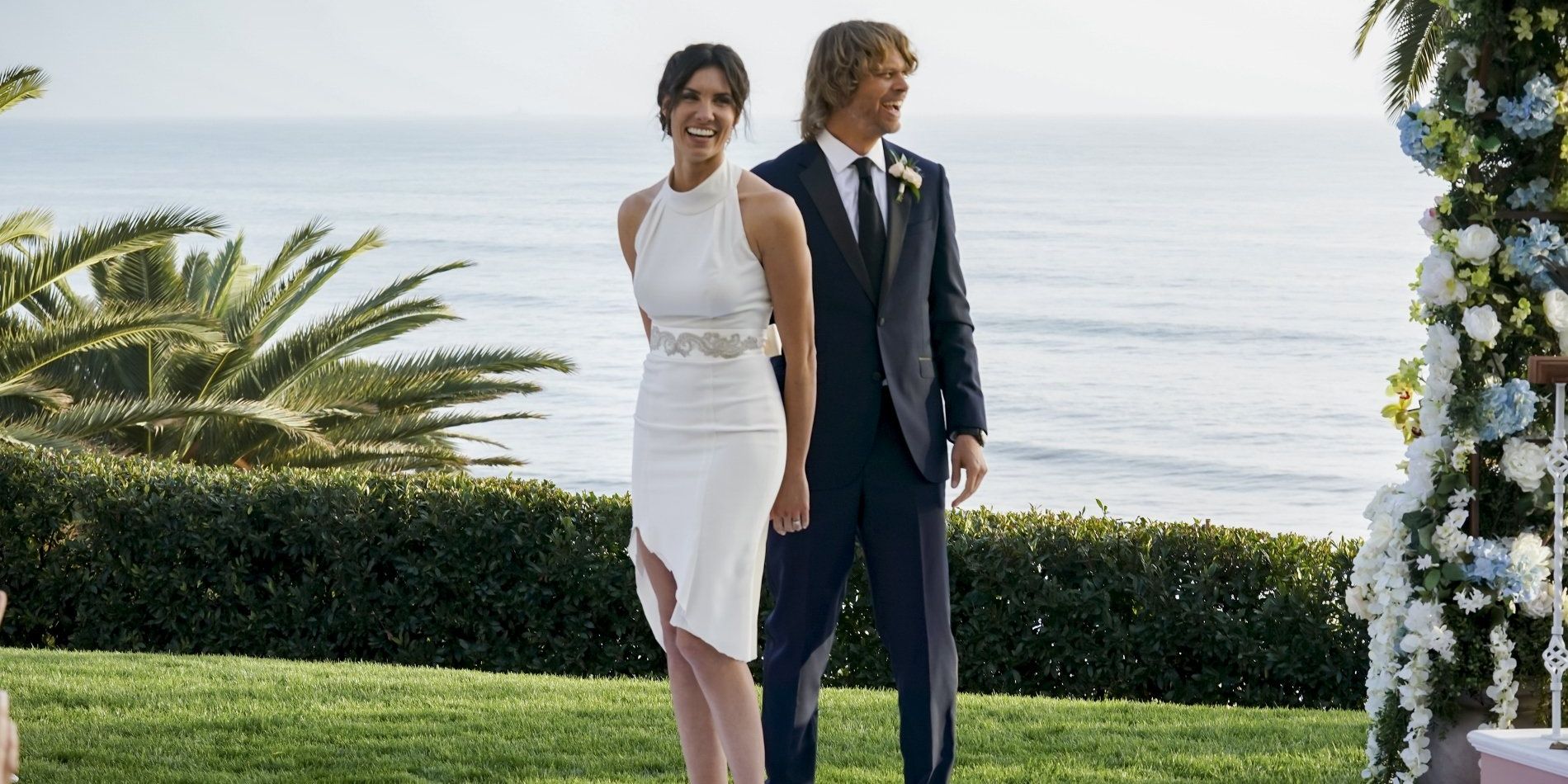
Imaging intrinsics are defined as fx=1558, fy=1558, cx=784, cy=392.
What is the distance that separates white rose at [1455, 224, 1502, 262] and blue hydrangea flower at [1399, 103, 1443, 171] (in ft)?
0.63

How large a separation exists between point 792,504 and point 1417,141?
172cm

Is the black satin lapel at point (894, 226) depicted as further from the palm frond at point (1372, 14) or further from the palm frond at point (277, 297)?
the palm frond at point (1372, 14)

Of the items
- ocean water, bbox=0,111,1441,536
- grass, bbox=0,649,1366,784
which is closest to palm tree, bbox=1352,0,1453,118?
ocean water, bbox=0,111,1441,536

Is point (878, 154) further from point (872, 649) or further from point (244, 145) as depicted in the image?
point (244, 145)

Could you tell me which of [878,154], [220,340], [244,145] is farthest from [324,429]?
[244,145]

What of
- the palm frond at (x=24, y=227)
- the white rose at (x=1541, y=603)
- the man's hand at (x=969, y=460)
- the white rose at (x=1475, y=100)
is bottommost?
the white rose at (x=1541, y=603)

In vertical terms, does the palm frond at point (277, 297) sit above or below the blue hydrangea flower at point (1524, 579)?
above

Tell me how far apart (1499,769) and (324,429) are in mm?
9787

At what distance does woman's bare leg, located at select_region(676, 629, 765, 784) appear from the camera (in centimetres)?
338

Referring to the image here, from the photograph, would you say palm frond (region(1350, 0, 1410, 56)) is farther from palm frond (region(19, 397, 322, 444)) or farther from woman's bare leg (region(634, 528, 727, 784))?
woman's bare leg (region(634, 528, 727, 784))

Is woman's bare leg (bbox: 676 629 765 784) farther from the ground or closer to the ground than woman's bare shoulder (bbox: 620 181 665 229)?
closer to the ground

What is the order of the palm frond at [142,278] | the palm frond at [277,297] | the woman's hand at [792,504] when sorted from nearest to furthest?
1. the woman's hand at [792,504]
2. the palm frond at [142,278]
3. the palm frond at [277,297]

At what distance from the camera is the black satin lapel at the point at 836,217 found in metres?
3.66

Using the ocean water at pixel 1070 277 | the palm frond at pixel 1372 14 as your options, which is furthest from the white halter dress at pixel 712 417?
the ocean water at pixel 1070 277
